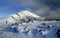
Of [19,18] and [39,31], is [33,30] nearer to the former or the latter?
[39,31]

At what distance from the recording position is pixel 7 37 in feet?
48.1

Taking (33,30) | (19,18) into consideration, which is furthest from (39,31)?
(19,18)

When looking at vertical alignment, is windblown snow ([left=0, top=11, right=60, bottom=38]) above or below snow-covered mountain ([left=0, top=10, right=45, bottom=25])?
below

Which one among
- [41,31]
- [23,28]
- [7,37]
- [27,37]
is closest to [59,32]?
[41,31]

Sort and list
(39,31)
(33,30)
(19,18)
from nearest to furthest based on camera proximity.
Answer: (39,31), (33,30), (19,18)

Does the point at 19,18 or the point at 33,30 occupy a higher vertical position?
the point at 19,18

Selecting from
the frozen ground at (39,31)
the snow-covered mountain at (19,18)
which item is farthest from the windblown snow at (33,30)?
the snow-covered mountain at (19,18)

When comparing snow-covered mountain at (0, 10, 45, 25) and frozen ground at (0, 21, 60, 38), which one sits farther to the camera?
snow-covered mountain at (0, 10, 45, 25)

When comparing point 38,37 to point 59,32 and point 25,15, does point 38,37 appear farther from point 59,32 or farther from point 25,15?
point 25,15

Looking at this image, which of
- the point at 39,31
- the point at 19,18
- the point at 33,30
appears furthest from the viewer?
the point at 19,18

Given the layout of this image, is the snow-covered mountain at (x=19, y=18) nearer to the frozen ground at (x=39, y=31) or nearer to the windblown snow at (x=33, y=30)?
the windblown snow at (x=33, y=30)

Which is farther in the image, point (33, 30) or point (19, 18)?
point (19, 18)

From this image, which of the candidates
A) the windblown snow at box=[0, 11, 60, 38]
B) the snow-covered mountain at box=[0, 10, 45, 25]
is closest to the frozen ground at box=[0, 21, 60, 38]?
the windblown snow at box=[0, 11, 60, 38]

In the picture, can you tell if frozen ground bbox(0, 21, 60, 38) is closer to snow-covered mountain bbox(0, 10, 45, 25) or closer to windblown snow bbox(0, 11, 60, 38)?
windblown snow bbox(0, 11, 60, 38)
